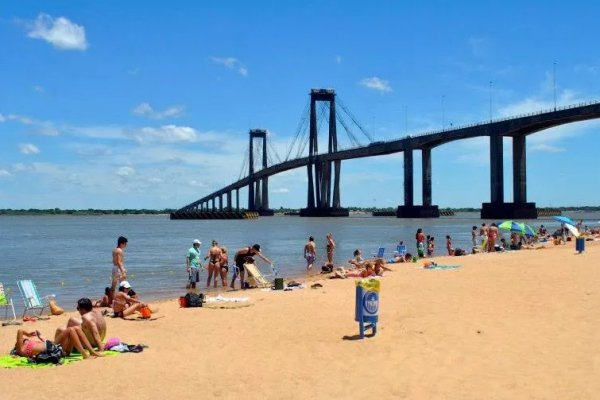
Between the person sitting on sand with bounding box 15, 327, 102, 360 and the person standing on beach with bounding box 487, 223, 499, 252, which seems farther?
the person standing on beach with bounding box 487, 223, 499, 252

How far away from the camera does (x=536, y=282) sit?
Result: 10.6 meters

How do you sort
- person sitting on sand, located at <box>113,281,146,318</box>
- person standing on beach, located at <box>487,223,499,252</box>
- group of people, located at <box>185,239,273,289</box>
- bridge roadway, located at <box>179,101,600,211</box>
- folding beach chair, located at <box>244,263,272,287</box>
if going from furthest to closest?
1. bridge roadway, located at <box>179,101,600,211</box>
2. person standing on beach, located at <box>487,223,499,252</box>
3. group of people, located at <box>185,239,273,289</box>
4. folding beach chair, located at <box>244,263,272,287</box>
5. person sitting on sand, located at <box>113,281,146,318</box>

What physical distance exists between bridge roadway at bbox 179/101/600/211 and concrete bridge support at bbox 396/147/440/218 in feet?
4.64

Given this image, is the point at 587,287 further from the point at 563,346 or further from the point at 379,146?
the point at 379,146

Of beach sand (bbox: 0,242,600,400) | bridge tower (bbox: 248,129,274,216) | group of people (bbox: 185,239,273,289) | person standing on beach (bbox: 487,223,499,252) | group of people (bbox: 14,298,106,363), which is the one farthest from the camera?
bridge tower (bbox: 248,129,274,216)

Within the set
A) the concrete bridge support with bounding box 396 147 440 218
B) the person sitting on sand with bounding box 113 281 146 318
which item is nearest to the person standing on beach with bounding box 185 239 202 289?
the person sitting on sand with bounding box 113 281 146 318

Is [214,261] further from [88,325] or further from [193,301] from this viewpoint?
[88,325]

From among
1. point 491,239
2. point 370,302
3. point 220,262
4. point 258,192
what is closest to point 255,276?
Answer: point 220,262

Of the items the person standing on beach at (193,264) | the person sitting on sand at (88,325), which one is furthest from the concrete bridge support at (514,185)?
the person sitting on sand at (88,325)

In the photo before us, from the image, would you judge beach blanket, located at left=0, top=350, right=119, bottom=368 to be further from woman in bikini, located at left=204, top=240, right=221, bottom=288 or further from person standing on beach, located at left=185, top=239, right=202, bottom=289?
woman in bikini, located at left=204, top=240, right=221, bottom=288

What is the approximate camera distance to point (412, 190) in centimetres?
7875

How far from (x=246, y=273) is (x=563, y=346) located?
7.68 meters

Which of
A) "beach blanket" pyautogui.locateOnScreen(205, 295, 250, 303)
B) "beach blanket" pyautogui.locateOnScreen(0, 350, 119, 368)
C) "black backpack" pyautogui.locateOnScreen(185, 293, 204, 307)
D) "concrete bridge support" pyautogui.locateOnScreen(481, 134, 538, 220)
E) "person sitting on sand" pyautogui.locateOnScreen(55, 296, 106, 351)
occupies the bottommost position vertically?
"beach blanket" pyautogui.locateOnScreen(0, 350, 119, 368)

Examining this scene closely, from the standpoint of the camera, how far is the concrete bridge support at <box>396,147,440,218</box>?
76.0 metres
